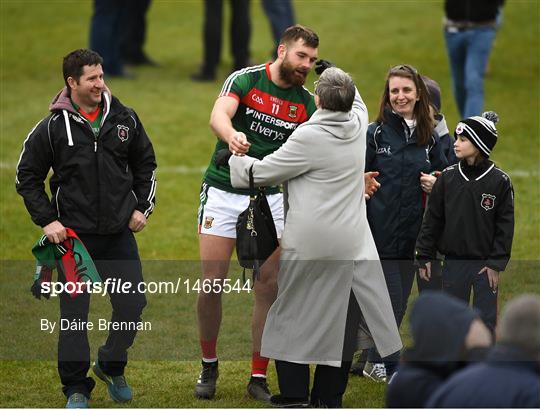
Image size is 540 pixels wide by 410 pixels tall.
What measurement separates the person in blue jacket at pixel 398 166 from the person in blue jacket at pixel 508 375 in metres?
3.24

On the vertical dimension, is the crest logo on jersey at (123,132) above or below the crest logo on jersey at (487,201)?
above

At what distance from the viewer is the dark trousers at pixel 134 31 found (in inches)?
675

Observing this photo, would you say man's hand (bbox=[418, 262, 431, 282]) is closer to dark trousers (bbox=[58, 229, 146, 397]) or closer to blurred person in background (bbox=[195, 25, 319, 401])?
blurred person in background (bbox=[195, 25, 319, 401])

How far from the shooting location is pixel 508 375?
448 cm

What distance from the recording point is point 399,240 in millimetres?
7934

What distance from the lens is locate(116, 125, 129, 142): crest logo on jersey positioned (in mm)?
7483

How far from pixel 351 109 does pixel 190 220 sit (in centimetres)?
528

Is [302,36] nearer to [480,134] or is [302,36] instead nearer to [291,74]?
[291,74]

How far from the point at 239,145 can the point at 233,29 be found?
9.41 metres

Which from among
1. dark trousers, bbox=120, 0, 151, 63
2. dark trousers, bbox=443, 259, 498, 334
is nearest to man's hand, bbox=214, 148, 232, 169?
dark trousers, bbox=443, 259, 498, 334

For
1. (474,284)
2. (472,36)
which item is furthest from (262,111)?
(472,36)

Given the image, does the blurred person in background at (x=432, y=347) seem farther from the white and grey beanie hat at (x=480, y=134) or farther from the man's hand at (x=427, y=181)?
the man's hand at (x=427, y=181)

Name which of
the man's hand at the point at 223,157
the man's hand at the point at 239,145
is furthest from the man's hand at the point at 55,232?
the man's hand at the point at 239,145

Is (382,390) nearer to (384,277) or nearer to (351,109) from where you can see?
(384,277)
